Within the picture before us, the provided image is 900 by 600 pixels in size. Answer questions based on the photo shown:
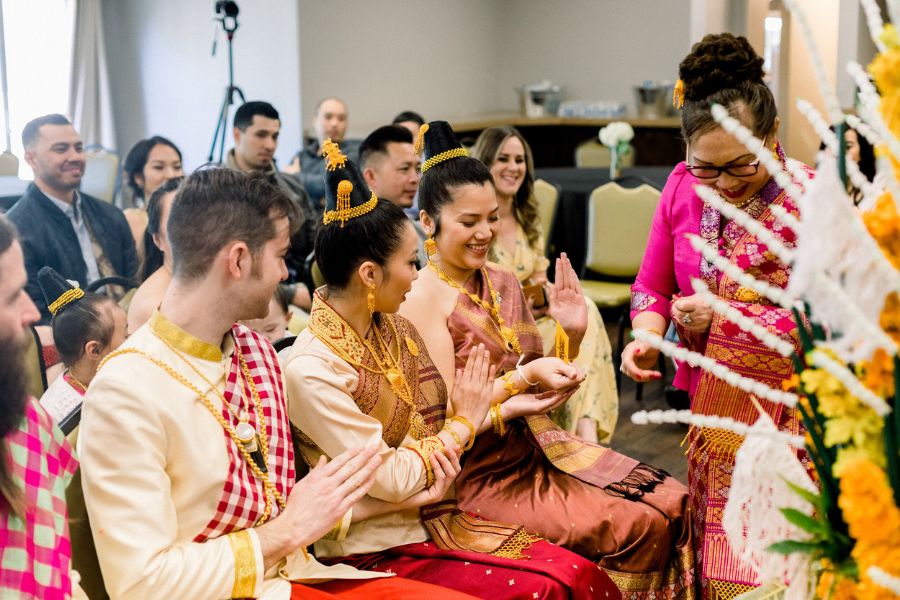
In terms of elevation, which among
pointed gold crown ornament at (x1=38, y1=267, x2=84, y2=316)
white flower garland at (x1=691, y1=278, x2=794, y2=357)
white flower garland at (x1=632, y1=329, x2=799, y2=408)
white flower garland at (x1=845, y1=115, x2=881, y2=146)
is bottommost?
pointed gold crown ornament at (x1=38, y1=267, x2=84, y2=316)

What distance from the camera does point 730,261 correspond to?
1.81m

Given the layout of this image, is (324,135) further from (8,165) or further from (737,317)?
(737,317)

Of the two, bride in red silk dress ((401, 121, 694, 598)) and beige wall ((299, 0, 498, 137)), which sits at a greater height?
beige wall ((299, 0, 498, 137))

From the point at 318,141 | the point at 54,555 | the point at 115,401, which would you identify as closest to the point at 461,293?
the point at 115,401

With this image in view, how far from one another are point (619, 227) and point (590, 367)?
68.0 inches

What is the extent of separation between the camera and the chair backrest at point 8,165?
5621 millimetres

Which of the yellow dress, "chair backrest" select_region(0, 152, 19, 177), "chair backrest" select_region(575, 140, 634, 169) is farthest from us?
"chair backrest" select_region(575, 140, 634, 169)

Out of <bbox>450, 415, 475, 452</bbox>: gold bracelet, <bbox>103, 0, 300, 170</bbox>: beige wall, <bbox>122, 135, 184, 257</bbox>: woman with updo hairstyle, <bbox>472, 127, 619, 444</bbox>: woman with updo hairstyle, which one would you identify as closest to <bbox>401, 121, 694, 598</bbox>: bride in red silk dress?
<bbox>450, 415, 475, 452</bbox>: gold bracelet

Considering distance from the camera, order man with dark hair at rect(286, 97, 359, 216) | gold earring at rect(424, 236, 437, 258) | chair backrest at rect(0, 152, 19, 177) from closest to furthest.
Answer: gold earring at rect(424, 236, 437, 258), chair backrest at rect(0, 152, 19, 177), man with dark hair at rect(286, 97, 359, 216)

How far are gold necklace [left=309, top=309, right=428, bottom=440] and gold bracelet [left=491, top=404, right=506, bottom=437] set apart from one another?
0.24 meters

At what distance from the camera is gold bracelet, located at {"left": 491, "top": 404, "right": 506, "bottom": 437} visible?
2131mm

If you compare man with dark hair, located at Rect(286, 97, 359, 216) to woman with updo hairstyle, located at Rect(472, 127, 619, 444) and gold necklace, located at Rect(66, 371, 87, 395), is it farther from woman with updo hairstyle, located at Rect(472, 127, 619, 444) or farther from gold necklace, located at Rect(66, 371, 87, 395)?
gold necklace, located at Rect(66, 371, 87, 395)

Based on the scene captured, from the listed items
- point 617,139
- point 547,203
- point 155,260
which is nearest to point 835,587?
point 155,260

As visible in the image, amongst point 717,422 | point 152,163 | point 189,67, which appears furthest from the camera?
point 189,67
